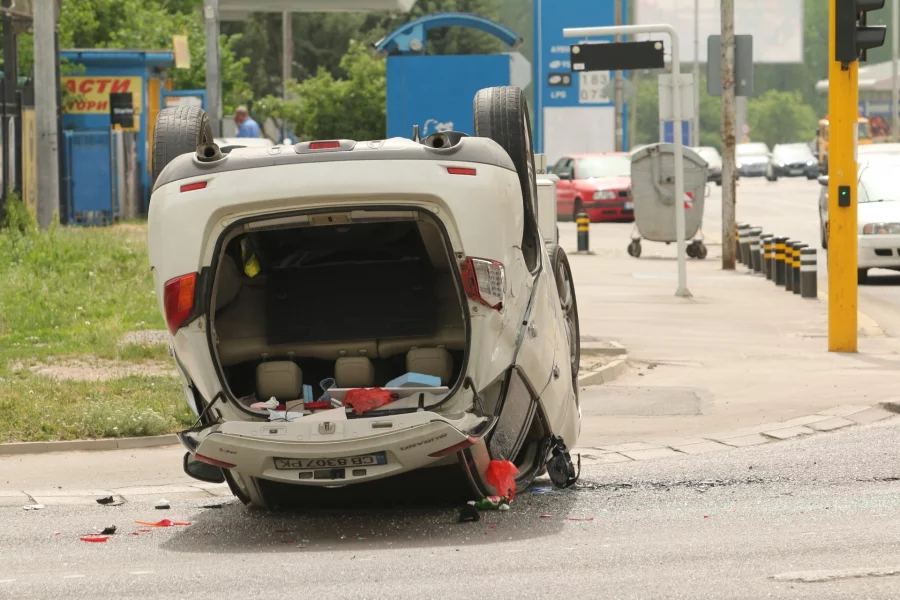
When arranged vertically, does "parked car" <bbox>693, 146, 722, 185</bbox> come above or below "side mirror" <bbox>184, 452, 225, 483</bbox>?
above

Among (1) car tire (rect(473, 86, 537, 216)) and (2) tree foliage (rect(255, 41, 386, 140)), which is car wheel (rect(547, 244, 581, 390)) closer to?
(1) car tire (rect(473, 86, 537, 216))

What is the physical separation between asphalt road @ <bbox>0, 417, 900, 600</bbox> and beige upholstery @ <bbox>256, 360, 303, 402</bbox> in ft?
2.03

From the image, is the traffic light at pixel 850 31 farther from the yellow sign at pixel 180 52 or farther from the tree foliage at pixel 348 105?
the tree foliage at pixel 348 105

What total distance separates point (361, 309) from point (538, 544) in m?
2.09

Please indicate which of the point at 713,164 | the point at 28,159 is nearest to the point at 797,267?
the point at 28,159

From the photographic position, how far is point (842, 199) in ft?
47.0

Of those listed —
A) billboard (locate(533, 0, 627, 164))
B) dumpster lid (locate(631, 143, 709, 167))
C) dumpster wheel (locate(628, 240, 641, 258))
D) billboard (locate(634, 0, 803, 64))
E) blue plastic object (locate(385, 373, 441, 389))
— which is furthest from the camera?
billboard (locate(634, 0, 803, 64))

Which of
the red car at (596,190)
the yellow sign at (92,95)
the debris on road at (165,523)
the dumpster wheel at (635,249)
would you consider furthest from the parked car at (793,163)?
the debris on road at (165,523)

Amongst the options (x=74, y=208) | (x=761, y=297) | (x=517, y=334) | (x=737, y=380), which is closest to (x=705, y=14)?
(x=74, y=208)

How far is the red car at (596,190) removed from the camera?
37.6 metres

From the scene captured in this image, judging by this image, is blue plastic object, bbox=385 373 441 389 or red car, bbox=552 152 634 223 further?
red car, bbox=552 152 634 223

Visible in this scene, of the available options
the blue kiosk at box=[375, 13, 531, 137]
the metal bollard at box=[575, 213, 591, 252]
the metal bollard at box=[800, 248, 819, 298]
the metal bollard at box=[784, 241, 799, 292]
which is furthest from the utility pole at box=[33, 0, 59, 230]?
the metal bollard at box=[800, 248, 819, 298]

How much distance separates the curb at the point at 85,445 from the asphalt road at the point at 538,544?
1620 mm

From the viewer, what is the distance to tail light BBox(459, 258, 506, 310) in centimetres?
780
